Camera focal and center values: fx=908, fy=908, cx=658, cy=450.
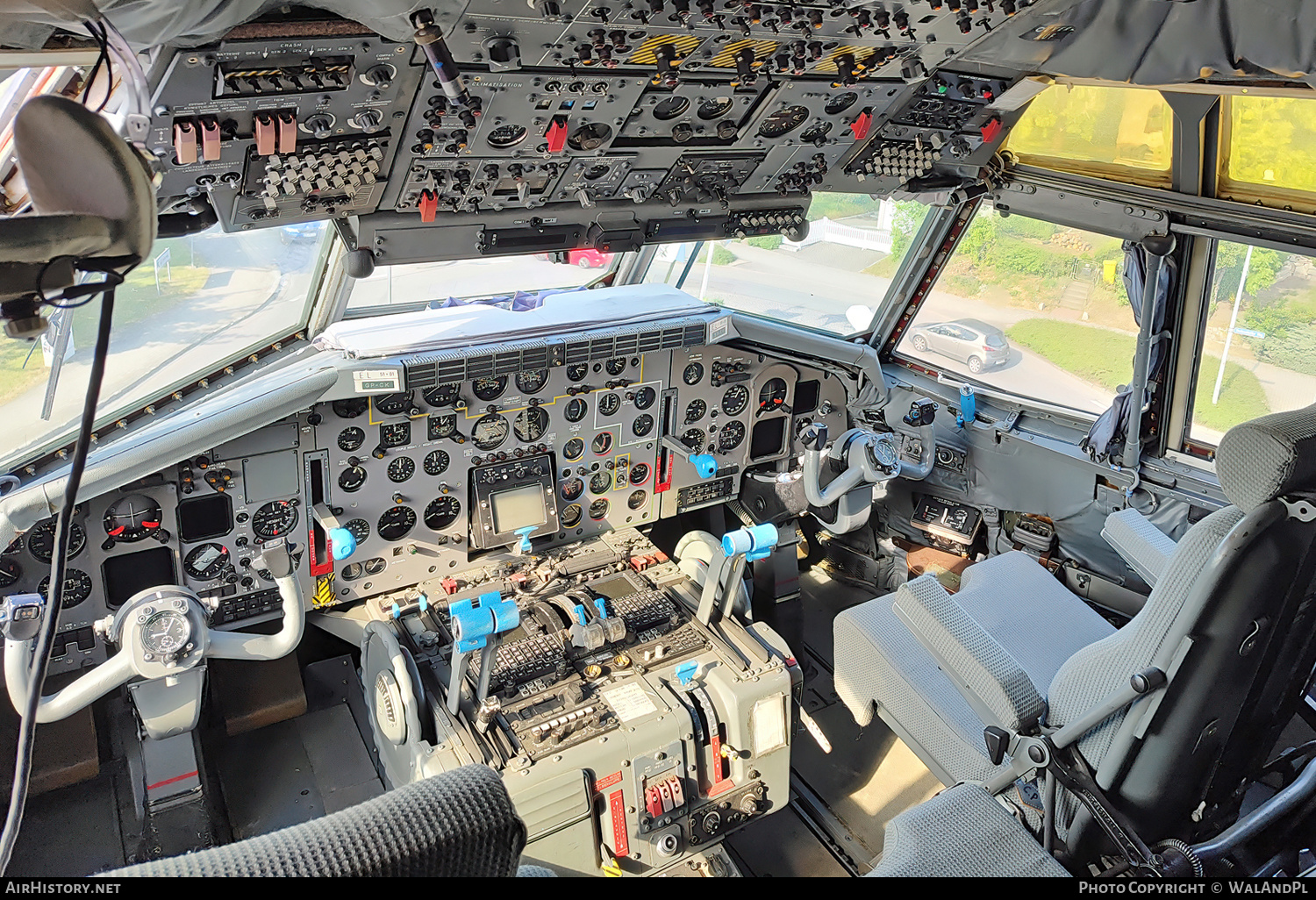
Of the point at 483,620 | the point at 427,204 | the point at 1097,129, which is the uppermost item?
the point at 1097,129

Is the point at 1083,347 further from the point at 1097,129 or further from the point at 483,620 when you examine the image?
the point at 483,620

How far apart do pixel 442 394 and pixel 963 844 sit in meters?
3.01

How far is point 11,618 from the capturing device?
10.2 ft

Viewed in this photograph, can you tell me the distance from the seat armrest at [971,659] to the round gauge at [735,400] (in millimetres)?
2316

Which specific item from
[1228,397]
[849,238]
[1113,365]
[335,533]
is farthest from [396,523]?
[1228,397]

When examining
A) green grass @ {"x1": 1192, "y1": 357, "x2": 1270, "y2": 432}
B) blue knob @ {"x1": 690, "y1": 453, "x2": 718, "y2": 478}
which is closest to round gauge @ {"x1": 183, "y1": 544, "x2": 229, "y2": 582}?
blue knob @ {"x1": 690, "y1": 453, "x2": 718, "y2": 478}

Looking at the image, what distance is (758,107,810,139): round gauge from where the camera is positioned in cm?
377

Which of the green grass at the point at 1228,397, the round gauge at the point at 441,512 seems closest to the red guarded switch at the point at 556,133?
the round gauge at the point at 441,512

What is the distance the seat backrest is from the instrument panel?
8.98 ft

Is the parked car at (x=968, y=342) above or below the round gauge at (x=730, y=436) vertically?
above

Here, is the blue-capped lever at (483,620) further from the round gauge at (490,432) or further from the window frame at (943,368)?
the window frame at (943,368)

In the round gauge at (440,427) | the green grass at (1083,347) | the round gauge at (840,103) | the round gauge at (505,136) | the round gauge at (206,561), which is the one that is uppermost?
the round gauge at (840,103)

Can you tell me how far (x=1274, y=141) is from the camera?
11.5ft

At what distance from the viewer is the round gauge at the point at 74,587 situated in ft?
12.1
